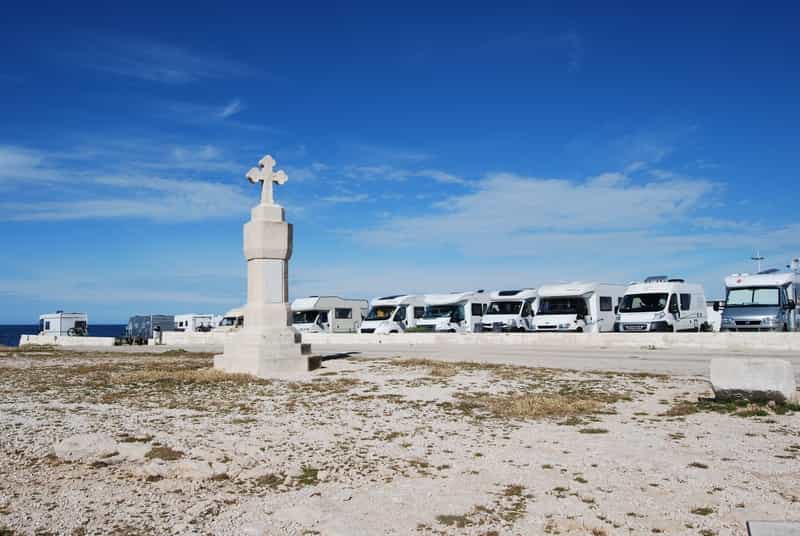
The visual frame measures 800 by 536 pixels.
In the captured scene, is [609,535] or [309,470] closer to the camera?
[609,535]

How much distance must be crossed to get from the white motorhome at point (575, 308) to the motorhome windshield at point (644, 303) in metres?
2.16

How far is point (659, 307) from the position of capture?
2677cm

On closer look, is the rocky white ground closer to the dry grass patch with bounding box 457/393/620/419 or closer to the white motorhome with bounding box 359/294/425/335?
the dry grass patch with bounding box 457/393/620/419

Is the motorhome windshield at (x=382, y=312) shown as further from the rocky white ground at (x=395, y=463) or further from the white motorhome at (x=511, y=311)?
the rocky white ground at (x=395, y=463)

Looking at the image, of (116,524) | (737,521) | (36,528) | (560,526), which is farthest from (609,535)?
(36,528)

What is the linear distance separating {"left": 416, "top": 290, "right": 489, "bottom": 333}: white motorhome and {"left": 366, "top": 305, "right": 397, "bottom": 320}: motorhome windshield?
187 cm

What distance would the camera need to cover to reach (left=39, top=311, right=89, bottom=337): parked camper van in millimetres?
44500

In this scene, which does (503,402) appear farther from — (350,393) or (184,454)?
(184,454)

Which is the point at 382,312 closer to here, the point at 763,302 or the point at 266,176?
the point at 763,302

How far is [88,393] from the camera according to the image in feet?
36.2

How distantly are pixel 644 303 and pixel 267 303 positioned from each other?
18.6m

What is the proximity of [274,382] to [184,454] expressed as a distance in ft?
21.4

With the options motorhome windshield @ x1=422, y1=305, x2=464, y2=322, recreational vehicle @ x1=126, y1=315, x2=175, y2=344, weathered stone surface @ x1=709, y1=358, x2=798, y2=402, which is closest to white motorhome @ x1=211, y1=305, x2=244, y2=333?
recreational vehicle @ x1=126, y1=315, x2=175, y2=344

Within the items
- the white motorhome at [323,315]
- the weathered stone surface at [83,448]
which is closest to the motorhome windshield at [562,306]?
the white motorhome at [323,315]
